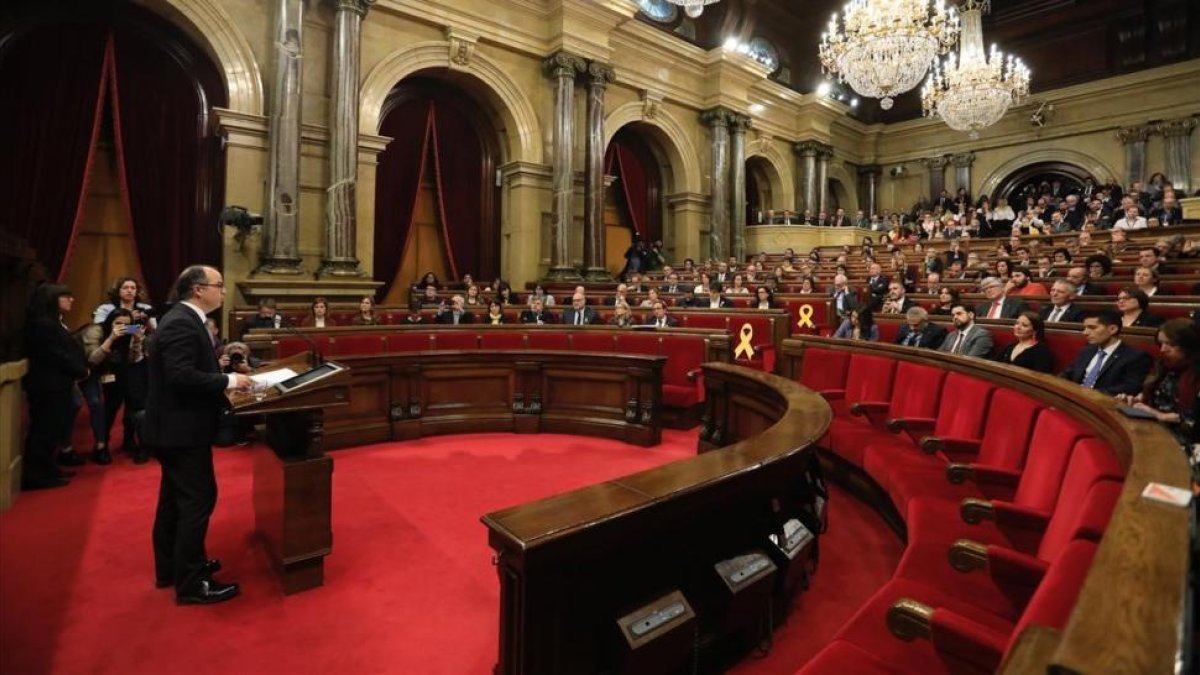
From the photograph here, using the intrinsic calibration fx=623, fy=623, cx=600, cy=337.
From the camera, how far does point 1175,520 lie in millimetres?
926

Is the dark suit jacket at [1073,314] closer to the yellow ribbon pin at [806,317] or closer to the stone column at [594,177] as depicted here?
the yellow ribbon pin at [806,317]

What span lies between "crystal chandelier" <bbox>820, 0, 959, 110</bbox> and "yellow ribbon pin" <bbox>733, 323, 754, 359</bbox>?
145 inches

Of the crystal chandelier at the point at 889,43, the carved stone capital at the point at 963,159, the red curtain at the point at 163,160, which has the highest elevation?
the carved stone capital at the point at 963,159

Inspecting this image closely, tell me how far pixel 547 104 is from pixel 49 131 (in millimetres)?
6554

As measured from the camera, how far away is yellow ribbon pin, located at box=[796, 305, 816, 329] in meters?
7.09

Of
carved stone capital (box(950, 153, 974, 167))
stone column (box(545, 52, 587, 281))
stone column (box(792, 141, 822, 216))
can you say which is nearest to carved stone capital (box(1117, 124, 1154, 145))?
carved stone capital (box(950, 153, 974, 167))

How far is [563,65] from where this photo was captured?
10.2m

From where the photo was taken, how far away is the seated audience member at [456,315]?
260 inches

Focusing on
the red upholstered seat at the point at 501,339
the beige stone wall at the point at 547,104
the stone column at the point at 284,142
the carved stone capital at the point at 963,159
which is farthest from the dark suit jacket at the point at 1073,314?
the carved stone capital at the point at 963,159

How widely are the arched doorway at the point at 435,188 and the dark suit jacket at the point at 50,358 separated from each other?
20.9 feet

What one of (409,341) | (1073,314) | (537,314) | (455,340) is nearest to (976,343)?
(1073,314)

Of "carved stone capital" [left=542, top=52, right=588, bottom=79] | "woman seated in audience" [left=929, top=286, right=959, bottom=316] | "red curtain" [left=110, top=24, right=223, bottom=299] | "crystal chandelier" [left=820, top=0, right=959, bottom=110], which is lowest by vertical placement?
"woman seated in audience" [left=929, top=286, right=959, bottom=316]

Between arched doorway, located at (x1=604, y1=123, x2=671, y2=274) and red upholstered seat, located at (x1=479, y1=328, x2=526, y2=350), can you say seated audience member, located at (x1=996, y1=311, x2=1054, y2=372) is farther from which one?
arched doorway, located at (x1=604, y1=123, x2=671, y2=274)

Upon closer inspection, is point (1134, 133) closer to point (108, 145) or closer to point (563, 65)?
point (563, 65)
